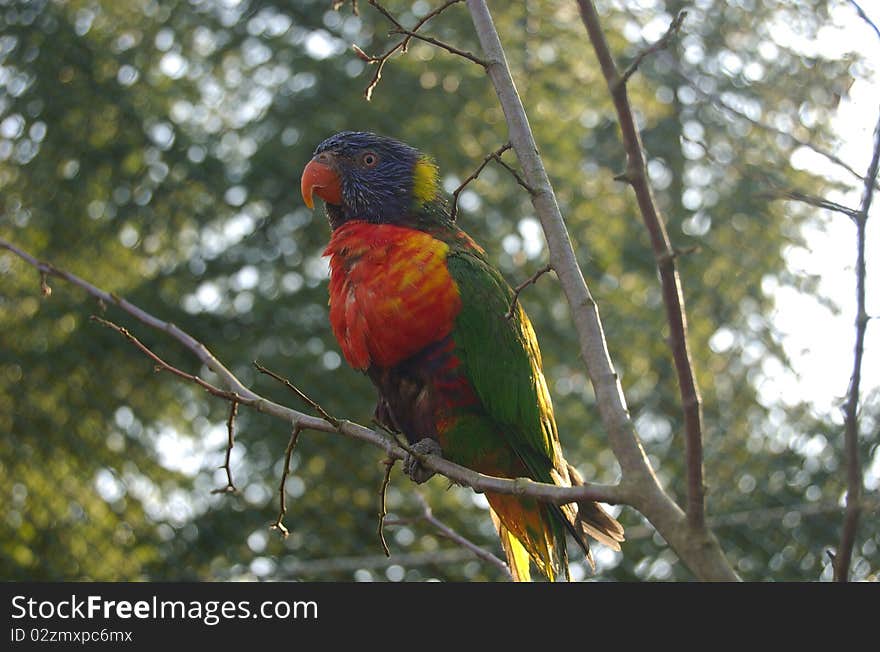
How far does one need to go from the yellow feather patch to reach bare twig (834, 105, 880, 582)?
998 millimetres

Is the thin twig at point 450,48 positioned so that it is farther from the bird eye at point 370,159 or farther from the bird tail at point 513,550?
the bird tail at point 513,550

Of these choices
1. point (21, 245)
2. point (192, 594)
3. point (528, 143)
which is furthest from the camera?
point (21, 245)

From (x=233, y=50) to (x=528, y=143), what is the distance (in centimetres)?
288

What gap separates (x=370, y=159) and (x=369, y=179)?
0.19 ft

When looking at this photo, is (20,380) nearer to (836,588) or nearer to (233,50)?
(233,50)

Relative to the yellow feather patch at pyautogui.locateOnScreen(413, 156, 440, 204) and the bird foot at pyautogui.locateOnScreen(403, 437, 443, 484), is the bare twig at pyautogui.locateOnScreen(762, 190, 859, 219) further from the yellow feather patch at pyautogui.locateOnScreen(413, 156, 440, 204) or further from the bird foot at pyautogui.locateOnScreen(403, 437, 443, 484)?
the yellow feather patch at pyautogui.locateOnScreen(413, 156, 440, 204)

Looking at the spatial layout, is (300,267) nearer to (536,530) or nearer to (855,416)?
(536,530)

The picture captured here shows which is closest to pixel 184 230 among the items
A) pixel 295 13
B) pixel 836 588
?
pixel 295 13

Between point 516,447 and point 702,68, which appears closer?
point 516,447

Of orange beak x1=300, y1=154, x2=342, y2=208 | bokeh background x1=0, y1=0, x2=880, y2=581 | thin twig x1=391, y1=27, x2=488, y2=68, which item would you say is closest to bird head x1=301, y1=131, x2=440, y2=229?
orange beak x1=300, y1=154, x2=342, y2=208

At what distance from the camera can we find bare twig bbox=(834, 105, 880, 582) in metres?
0.67

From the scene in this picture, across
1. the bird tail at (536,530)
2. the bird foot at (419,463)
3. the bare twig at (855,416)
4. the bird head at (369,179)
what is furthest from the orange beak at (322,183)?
the bare twig at (855,416)

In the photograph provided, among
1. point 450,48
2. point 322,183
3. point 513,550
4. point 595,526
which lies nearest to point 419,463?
point 595,526

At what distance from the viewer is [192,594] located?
43.9 inches
